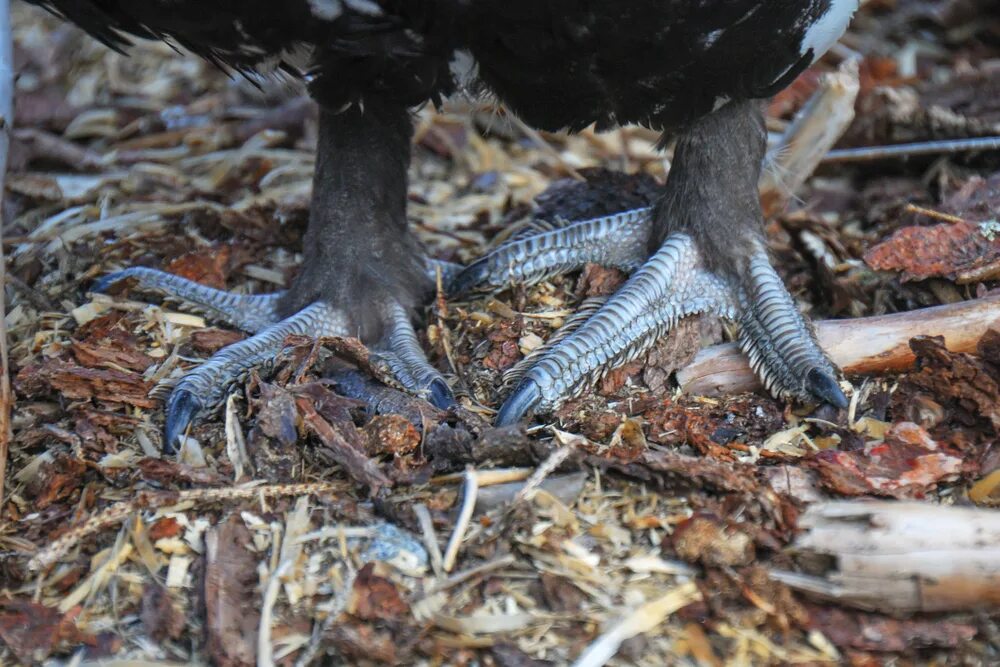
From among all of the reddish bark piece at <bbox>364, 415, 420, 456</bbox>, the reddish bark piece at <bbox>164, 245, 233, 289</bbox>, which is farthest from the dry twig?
the reddish bark piece at <bbox>364, 415, 420, 456</bbox>

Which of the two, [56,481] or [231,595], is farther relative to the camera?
[56,481]

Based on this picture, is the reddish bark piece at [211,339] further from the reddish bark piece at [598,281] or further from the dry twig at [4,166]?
the reddish bark piece at [598,281]

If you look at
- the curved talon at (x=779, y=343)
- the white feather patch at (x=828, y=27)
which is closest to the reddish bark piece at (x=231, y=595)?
the curved talon at (x=779, y=343)

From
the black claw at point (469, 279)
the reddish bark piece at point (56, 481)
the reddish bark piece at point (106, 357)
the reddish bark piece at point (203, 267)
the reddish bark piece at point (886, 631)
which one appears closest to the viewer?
the reddish bark piece at point (886, 631)

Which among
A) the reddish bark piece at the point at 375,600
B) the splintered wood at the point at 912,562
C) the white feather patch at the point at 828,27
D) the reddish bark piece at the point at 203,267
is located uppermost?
the white feather patch at the point at 828,27

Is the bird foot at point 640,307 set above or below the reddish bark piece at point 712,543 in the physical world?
above

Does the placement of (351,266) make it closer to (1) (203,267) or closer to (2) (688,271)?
(1) (203,267)

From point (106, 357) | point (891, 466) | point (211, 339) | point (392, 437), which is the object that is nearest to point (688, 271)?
point (891, 466)

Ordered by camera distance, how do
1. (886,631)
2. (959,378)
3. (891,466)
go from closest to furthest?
1. (886,631)
2. (891,466)
3. (959,378)

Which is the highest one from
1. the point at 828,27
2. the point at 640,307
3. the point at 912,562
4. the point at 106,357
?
the point at 828,27
